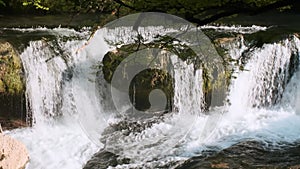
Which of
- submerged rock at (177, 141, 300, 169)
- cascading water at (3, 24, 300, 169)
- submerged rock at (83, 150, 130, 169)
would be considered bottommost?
submerged rock at (83, 150, 130, 169)

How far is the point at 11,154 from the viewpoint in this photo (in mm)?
3227

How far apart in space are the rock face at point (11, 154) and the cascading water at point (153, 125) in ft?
8.63

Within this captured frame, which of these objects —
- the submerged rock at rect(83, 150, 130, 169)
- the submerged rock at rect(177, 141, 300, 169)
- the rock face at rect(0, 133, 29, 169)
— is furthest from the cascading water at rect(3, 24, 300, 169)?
the rock face at rect(0, 133, 29, 169)

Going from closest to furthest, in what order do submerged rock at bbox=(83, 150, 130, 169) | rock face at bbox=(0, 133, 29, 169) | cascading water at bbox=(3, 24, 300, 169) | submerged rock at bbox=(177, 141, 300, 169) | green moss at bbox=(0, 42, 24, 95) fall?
rock face at bbox=(0, 133, 29, 169) < submerged rock at bbox=(177, 141, 300, 169) < submerged rock at bbox=(83, 150, 130, 169) < cascading water at bbox=(3, 24, 300, 169) < green moss at bbox=(0, 42, 24, 95)

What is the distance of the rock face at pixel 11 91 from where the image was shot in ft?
24.0

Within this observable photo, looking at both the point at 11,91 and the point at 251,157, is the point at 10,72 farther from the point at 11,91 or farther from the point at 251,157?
the point at 251,157

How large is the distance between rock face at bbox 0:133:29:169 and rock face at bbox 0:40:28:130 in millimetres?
4152

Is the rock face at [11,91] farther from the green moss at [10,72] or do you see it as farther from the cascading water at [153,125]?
the cascading water at [153,125]

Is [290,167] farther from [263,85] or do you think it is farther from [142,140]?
[263,85]

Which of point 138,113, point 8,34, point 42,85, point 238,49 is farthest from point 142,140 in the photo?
point 8,34

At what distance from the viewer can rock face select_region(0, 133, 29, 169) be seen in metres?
3.10

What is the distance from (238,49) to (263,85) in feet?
2.96

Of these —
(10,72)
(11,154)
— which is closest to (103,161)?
(10,72)

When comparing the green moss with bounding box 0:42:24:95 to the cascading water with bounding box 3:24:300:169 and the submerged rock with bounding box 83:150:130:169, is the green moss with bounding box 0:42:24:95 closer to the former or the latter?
the cascading water with bounding box 3:24:300:169
